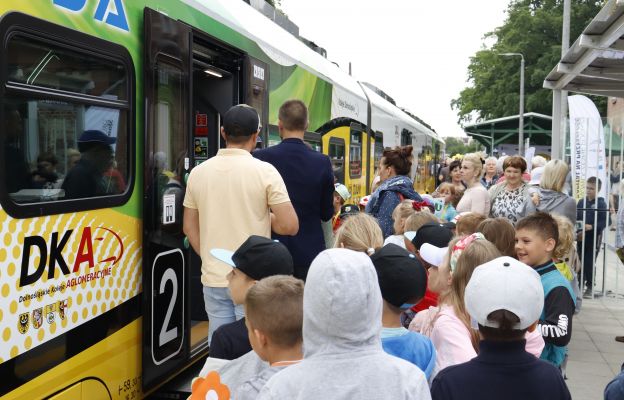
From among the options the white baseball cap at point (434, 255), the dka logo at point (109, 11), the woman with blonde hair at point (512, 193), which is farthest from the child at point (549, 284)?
the woman with blonde hair at point (512, 193)

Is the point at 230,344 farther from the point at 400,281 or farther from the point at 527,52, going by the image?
the point at 527,52

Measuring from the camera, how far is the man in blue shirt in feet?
15.5

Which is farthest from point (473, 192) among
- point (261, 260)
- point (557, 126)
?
point (261, 260)

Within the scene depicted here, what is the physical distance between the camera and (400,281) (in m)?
2.67

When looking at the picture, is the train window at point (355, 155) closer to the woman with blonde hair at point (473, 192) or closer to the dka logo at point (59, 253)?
the woman with blonde hair at point (473, 192)

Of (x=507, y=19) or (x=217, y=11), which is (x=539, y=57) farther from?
(x=217, y=11)

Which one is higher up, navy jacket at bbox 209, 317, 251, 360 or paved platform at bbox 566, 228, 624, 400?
navy jacket at bbox 209, 317, 251, 360

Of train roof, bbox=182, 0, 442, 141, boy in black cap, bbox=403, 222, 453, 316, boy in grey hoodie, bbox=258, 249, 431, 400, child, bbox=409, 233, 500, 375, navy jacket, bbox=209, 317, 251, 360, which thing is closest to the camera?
boy in grey hoodie, bbox=258, 249, 431, 400

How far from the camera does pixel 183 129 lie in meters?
4.71

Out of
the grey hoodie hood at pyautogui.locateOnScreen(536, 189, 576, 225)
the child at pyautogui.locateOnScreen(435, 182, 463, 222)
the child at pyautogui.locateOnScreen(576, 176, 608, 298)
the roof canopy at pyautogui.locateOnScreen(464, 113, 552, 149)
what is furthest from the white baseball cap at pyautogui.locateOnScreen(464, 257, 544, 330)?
the roof canopy at pyautogui.locateOnScreen(464, 113, 552, 149)

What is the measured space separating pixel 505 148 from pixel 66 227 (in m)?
37.2

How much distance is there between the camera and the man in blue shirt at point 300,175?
15.5 ft

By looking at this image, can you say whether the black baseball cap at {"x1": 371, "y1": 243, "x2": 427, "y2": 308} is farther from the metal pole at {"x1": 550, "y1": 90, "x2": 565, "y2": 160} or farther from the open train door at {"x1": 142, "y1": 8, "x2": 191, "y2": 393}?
the metal pole at {"x1": 550, "y1": 90, "x2": 565, "y2": 160}

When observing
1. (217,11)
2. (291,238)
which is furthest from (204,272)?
(217,11)
